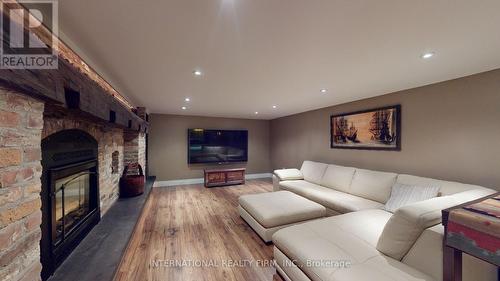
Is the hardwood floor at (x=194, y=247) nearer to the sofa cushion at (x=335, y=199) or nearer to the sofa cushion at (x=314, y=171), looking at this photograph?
the sofa cushion at (x=335, y=199)

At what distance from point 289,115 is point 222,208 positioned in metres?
3.32

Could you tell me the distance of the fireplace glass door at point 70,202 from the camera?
69.1 inches

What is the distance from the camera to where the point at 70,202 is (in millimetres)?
2059

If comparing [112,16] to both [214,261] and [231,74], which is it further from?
[214,261]

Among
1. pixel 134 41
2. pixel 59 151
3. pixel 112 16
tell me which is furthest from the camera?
pixel 59 151

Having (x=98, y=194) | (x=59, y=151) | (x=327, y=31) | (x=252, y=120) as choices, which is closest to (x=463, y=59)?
(x=327, y=31)

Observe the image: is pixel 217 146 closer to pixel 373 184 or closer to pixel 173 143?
pixel 173 143

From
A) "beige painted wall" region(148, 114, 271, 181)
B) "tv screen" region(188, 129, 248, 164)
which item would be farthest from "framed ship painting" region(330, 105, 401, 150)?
"beige painted wall" region(148, 114, 271, 181)

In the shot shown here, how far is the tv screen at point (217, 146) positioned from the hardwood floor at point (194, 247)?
198 centimetres

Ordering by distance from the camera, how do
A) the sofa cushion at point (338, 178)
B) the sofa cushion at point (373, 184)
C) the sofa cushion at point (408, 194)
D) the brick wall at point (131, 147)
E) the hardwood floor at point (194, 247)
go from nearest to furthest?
the hardwood floor at point (194, 247)
the sofa cushion at point (408, 194)
the sofa cushion at point (373, 184)
the sofa cushion at point (338, 178)
the brick wall at point (131, 147)

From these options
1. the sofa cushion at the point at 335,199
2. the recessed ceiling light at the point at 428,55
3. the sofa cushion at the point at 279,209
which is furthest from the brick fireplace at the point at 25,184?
the sofa cushion at the point at 335,199

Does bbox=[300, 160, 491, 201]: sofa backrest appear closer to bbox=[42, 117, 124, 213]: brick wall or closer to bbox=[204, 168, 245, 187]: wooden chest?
bbox=[204, 168, 245, 187]: wooden chest

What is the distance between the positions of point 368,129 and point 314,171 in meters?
1.36

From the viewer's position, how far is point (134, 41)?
1.45m
